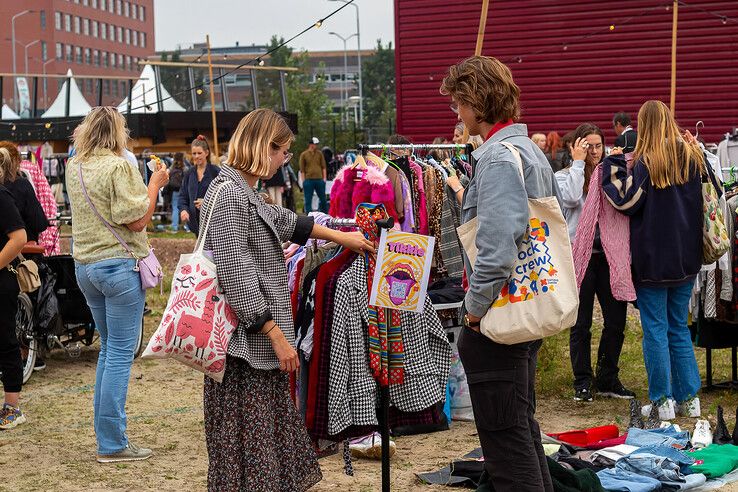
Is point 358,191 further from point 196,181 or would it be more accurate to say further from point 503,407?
point 196,181

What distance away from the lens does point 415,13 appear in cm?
1906

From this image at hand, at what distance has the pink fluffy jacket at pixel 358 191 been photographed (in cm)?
593

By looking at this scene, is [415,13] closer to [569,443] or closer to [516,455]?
[569,443]

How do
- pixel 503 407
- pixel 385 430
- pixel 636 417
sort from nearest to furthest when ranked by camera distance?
pixel 503 407 → pixel 385 430 → pixel 636 417

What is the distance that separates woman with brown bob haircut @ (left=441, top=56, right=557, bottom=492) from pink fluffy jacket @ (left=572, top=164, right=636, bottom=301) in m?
2.86

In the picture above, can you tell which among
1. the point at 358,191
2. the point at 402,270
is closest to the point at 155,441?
the point at 358,191

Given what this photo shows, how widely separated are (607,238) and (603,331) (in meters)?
0.97

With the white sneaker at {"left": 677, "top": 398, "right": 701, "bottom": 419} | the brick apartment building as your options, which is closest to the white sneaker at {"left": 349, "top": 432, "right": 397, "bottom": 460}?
the white sneaker at {"left": 677, "top": 398, "right": 701, "bottom": 419}

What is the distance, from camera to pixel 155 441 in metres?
6.73

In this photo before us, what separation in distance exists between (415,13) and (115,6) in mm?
110598

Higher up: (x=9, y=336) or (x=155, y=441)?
(x=9, y=336)

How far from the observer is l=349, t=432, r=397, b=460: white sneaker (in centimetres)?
614

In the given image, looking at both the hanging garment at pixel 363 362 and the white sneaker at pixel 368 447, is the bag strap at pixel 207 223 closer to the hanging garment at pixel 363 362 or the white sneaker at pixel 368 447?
the hanging garment at pixel 363 362

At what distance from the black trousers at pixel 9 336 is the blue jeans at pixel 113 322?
938 mm
